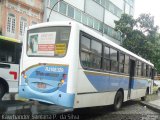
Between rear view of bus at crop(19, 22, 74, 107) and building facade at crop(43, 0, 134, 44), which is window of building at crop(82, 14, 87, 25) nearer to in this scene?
building facade at crop(43, 0, 134, 44)

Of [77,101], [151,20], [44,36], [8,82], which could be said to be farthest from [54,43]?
[151,20]

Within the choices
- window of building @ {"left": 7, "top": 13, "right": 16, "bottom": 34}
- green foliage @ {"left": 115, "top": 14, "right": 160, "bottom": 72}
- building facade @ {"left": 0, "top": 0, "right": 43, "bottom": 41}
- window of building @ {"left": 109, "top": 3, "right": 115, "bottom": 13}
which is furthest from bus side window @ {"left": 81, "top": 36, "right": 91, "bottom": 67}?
window of building @ {"left": 109, "top": 3, "right": 115, "bottom": 13}

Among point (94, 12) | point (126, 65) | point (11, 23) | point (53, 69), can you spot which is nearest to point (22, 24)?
point (11, 23)

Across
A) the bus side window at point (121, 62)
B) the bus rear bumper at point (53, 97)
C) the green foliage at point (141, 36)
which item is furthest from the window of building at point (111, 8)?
the bus rear bumper at point (53, 97)

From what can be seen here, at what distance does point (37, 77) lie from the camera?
901cm

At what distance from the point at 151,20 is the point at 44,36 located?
32584 mm

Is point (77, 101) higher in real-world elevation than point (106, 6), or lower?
lower

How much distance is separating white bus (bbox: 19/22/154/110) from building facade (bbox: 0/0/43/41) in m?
16.4

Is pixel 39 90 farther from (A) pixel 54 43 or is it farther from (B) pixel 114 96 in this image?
(B) pixel 114 96

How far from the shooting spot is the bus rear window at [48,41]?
8.71 meters

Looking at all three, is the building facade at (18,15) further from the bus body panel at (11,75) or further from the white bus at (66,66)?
the white bus at (66,66)

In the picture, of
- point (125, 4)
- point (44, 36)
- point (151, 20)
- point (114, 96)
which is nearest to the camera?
point (44, 36)

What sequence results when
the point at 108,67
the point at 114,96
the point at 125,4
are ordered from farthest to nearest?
1. the point at 125,4
2. the point at 114,96
3. the point at 108,67

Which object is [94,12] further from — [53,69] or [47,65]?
[53,69]
